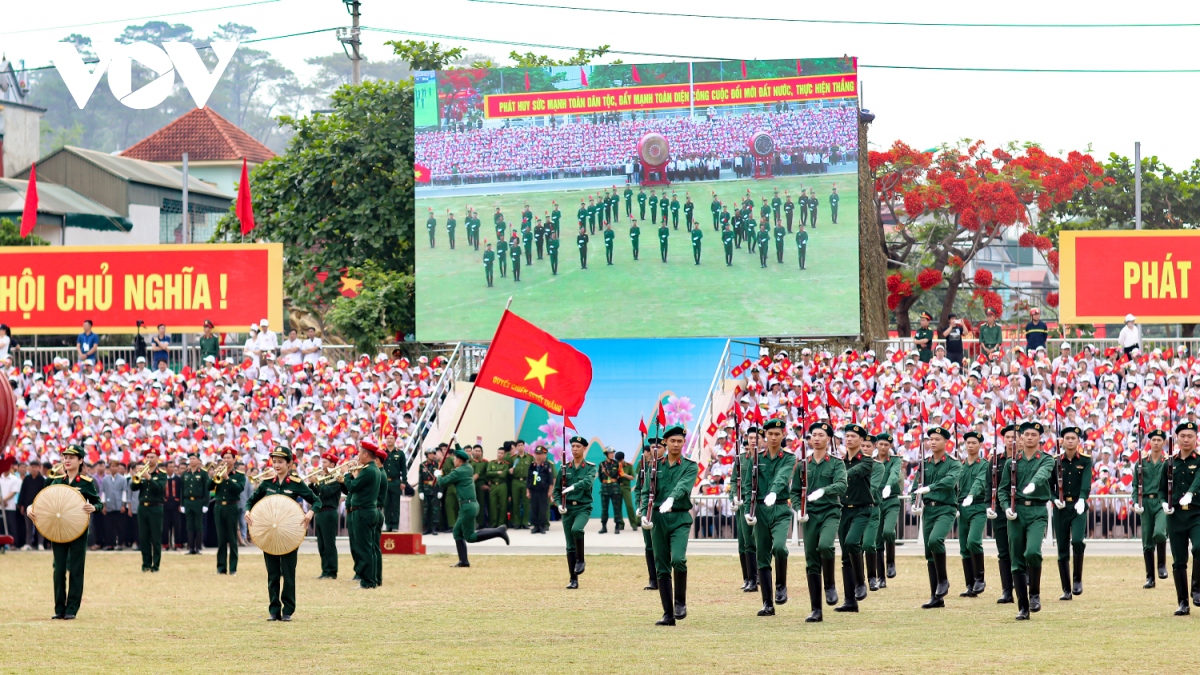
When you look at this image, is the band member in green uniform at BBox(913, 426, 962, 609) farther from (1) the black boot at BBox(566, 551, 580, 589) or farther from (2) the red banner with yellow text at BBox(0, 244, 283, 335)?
(2) the red banner with yellow text at BBox(0, 244, 283, 335)

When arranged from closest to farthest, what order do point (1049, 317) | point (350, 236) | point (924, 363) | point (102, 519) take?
point (102, 519) → point (924, 363) → point (350, 236) → point (1049, 317)

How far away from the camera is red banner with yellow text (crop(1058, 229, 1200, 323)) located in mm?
29703

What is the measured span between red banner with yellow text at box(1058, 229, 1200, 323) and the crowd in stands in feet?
16.3

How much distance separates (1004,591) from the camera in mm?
15133

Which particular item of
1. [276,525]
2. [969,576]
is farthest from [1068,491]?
[276,525]

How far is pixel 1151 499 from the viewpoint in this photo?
16125 millimetres

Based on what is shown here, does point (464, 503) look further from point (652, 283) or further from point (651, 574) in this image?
point (652, 283)

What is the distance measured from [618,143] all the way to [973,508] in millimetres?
15711

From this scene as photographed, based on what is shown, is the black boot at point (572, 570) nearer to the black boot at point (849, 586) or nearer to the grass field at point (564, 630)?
the grass field at point (564, 630)

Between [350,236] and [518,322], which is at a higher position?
[350,236]

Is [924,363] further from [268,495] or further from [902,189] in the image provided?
[268,495]

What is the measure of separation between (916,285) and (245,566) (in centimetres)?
2141

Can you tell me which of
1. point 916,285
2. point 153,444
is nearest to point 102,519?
point 153,444

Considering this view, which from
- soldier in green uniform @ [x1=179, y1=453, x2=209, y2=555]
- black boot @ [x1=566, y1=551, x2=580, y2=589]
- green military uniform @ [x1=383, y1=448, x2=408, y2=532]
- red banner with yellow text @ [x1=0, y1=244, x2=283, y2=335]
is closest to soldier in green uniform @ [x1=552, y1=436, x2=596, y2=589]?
black boot @ [x1=566, y1=551, x2=580, y2=589]
